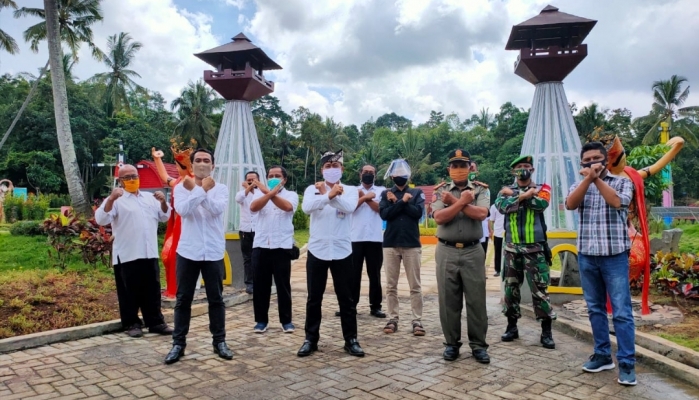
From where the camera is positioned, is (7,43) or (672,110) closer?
(7,43)

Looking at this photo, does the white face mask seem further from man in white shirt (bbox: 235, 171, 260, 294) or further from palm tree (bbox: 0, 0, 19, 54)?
palm tree (bbox: 0, 0, 19, 54)

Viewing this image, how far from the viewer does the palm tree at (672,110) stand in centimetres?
3719

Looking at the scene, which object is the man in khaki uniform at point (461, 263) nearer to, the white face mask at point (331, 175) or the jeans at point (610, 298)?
the jeans at point (610, 298)

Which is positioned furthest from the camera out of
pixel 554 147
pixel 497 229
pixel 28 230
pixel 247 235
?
pixel 28 230

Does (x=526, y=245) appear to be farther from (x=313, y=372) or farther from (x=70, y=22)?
(x=70, y=22)

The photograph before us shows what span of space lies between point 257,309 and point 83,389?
206 centimetres

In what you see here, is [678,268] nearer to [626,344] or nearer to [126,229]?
[626,344]

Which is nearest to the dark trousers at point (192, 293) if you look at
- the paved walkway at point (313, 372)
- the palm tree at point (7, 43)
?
the paved walkway at point (313, 372)

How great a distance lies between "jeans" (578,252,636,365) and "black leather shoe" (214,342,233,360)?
10.2ft

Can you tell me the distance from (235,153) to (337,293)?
428 centimetres

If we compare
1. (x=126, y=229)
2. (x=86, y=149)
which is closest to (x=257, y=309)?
(x=126, y=229)

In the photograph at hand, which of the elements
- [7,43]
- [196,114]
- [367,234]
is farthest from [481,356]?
[196,114]

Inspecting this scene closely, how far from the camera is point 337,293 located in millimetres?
4746

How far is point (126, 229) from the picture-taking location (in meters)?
5.31
